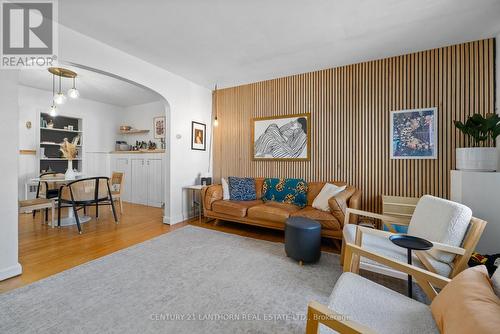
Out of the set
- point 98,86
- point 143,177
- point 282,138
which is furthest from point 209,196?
point 98,86

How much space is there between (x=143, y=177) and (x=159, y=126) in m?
1.42

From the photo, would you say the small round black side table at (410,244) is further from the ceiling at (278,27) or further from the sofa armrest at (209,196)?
the sofa armrest at (209,196)

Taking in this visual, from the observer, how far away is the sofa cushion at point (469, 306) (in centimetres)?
74

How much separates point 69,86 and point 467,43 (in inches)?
280

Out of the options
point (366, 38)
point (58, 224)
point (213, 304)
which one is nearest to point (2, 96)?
point (58, 224)

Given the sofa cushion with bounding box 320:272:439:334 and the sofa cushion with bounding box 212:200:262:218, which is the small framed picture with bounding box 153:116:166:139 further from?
the sofa cushion with bounding box 320:272:439:334

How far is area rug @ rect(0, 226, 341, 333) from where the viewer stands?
1.50m

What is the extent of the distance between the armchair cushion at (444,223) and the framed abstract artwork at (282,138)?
2.16 m

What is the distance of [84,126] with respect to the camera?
18.3 feet

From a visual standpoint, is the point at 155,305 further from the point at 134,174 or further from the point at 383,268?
the point at 134,174

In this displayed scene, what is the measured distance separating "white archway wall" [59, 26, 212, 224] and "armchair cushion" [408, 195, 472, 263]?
364cm

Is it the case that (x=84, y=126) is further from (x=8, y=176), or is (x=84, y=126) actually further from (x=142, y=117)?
(x=8, y=176)

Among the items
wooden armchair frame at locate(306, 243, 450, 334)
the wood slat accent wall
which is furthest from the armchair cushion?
the wood slat accent wall

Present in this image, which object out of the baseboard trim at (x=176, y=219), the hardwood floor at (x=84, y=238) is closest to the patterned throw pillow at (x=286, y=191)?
the hardwood floor at (x=84, y=238)
